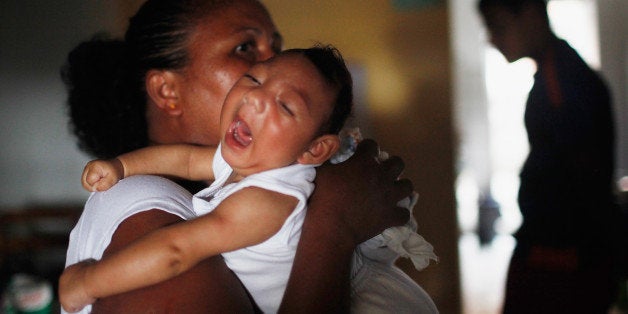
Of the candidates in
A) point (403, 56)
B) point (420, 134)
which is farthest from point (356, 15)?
point (420, 134)

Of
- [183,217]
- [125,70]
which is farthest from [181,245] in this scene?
[125,70]

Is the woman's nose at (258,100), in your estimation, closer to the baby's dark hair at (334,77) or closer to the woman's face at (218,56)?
the baby's dark hair at (334,77)

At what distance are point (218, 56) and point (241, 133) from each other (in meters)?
0.20

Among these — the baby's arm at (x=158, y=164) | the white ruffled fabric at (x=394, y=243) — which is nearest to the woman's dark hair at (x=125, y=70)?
the baby's arm at (x=158, y=164)

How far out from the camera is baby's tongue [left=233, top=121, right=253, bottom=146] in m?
0.57

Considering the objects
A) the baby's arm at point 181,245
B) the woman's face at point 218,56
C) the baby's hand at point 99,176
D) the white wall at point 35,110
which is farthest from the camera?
the white wall at point 35,110

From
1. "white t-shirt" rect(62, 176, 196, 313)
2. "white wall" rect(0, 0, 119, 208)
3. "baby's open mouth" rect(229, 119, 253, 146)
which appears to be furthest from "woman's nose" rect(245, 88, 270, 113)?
"white wall" rect(0, 0, 119, 208)

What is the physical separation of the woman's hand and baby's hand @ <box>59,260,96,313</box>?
0.78 feet

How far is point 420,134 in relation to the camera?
1.42 m

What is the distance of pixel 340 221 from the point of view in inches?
22.8

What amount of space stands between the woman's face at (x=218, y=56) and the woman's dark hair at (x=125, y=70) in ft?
0.05

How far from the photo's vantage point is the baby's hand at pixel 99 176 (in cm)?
61

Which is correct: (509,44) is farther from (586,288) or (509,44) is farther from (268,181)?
(268,181)

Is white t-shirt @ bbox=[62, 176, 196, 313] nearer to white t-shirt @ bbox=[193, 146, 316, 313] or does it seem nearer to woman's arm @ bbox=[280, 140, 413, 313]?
white t-shirt @ bbox=[193, 146, 316, 313]
